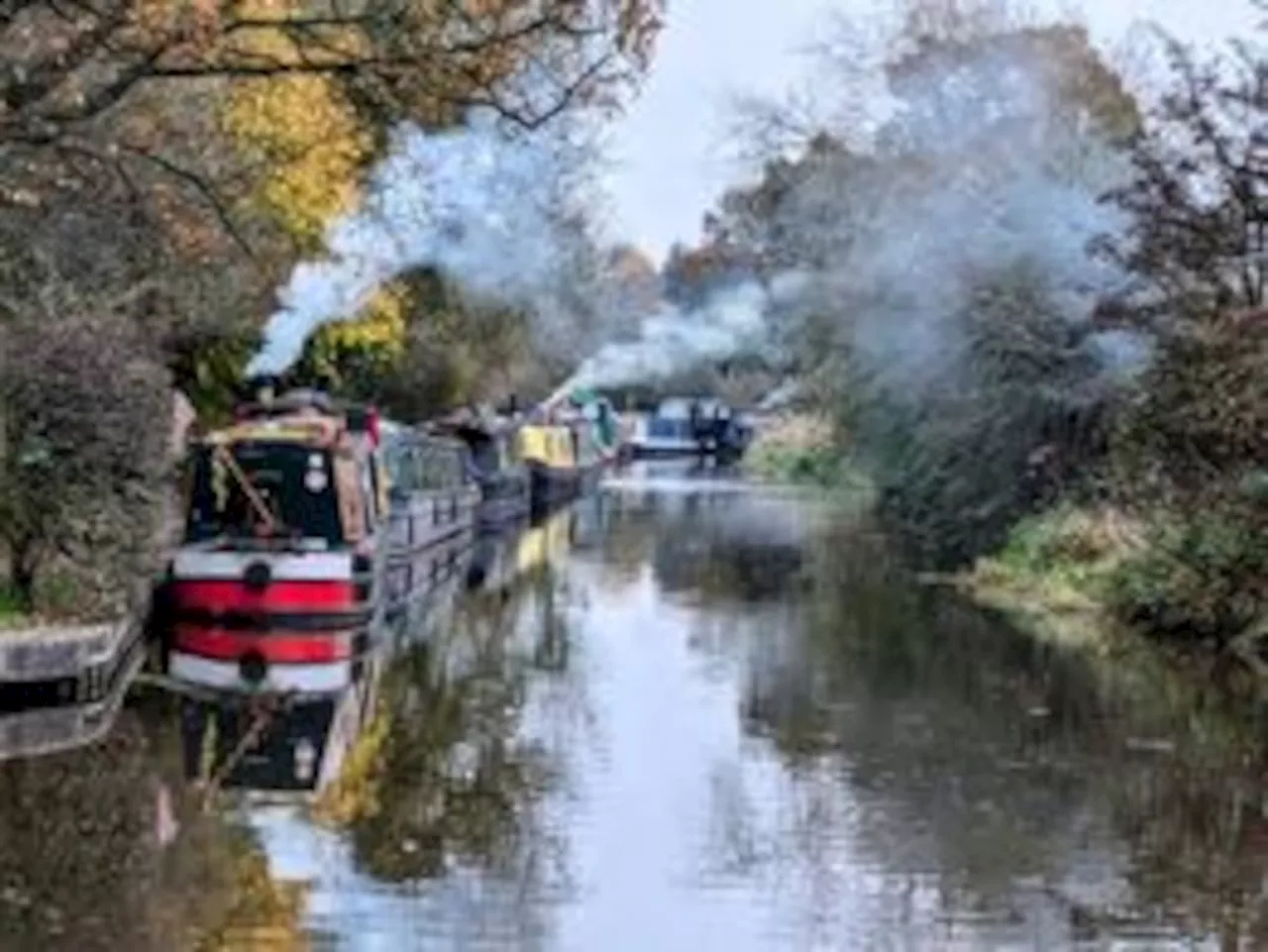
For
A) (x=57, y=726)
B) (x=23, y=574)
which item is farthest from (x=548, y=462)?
(x=57, y=726)

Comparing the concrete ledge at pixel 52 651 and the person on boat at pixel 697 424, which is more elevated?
the person on boat at pixel 697 424

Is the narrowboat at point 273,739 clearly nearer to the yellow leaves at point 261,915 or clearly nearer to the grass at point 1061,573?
the yellow leaves at point 261,915

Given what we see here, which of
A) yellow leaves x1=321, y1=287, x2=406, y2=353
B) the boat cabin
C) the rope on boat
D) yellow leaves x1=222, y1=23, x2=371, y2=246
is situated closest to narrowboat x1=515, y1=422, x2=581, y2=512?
yellow leaves x1=321, y1=287, x2=406, y2=353

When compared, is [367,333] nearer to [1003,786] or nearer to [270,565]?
[270,565]

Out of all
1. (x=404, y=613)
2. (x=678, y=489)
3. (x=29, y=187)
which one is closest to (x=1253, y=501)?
(x=404, y=613)

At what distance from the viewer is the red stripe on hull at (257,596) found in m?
22.7

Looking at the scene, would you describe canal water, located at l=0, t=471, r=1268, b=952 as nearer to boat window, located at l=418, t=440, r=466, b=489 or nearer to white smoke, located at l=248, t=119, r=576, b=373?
boat window, located at l=418, t=440, r=466, b=489

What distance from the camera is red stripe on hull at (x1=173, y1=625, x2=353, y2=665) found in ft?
70.8

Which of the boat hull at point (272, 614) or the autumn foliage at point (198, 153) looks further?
the boat hull at point (272, 614)

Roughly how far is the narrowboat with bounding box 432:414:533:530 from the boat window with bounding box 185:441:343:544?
55.4ft

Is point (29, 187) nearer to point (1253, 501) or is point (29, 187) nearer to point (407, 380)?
point (1253, 501)

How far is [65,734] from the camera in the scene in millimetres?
16359

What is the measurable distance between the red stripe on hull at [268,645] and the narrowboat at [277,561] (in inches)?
0.7

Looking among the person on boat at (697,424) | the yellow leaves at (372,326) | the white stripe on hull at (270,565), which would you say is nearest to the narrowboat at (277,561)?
the white stripe on hull at (270,565)
